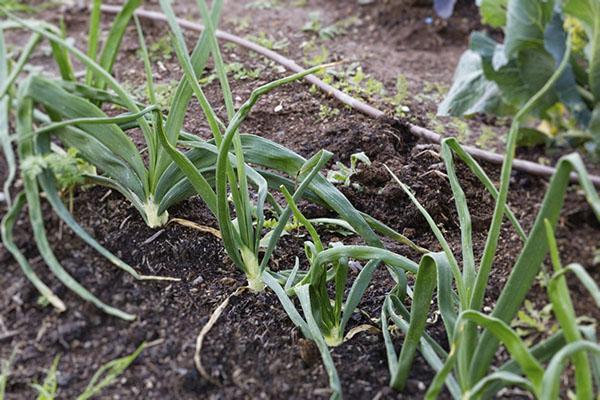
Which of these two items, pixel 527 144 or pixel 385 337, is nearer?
pixel 385 337

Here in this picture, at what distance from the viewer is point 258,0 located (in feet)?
12.3

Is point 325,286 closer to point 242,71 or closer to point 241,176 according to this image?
point 241,176

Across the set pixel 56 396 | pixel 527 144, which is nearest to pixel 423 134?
pixel 527 144

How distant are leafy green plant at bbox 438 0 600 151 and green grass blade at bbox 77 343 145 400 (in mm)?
1602

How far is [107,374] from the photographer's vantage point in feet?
5.33

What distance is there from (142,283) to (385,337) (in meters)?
0.65

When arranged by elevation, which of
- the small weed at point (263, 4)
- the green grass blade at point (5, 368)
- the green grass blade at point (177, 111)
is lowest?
the green grass blade at point (5, 368)

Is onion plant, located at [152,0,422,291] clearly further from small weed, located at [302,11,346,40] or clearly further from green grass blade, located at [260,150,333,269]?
small weed, located at [302,11,346,40]

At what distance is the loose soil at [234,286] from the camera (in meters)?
1.60

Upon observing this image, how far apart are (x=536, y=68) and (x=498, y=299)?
1480mm

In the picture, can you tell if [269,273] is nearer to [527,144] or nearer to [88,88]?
[88,88]

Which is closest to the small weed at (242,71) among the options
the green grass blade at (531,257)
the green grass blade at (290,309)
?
the green grass blade at (290,309)

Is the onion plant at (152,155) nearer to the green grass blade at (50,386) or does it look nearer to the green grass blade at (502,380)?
the green grass blade at (50,386)

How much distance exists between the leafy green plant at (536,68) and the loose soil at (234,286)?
25 cm
